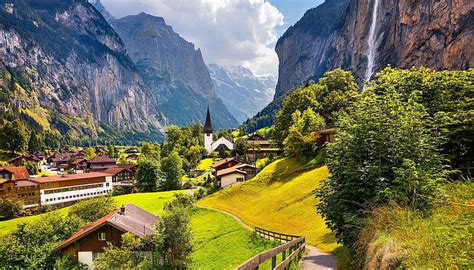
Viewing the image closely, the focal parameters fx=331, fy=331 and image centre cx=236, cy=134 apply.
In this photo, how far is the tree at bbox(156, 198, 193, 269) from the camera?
24734 mm

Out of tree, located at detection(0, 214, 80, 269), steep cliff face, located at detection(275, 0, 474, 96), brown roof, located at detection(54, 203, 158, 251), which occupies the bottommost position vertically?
tree, located at detection(0, 214, 80, 269)

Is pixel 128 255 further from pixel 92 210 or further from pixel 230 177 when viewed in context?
pixel 230 177

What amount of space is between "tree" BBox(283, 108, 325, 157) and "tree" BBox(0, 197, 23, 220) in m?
47.7

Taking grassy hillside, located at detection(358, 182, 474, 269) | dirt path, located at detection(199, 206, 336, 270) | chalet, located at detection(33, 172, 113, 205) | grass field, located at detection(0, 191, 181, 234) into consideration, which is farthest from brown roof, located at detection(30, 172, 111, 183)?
grassy hillside, located at detection(358, 182, 474, 269)

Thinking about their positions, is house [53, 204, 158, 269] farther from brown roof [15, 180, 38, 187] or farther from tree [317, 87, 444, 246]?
brown roof [15, 180, 38, 187]

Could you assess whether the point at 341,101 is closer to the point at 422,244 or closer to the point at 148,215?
the point at 148,215

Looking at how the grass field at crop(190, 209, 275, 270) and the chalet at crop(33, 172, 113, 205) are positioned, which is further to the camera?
the chalet at crop(33, 172, 113, 205)

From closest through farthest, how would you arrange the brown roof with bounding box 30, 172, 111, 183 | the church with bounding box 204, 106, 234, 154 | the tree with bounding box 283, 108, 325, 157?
the tree with bounding box 283, 108, 325, 157
the brown roof with bounding box 30, 172, 111, 183
the church with bounding box 204, 106, 234, 154

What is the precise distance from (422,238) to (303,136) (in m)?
47.2

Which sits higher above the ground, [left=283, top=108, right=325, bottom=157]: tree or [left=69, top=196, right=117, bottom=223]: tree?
[left=283, top=108, right=325, bottom=157]: tree

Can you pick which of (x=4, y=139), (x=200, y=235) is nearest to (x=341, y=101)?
(x=200, y=235)

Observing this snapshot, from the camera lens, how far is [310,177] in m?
42.9

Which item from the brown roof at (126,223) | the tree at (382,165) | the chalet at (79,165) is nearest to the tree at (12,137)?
the chalet at (79,165)

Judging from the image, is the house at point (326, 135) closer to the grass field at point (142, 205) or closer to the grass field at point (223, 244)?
the grass field at point (223, 244)
